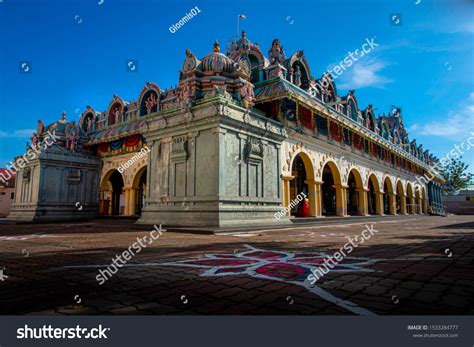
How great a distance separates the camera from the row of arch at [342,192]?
18.8 meters

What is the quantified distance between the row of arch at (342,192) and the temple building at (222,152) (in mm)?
107

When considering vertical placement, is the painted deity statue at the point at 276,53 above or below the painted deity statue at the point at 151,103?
above

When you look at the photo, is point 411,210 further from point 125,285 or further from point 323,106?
point 125,285

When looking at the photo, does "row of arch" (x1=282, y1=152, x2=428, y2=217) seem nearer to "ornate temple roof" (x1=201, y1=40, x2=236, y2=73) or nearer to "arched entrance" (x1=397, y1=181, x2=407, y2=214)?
"arched entrance" (x1=397, y1=181, x2=407, y2=214)

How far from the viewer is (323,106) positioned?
20156 millimetres

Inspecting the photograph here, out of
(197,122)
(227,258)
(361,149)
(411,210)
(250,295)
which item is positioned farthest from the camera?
(411,210)

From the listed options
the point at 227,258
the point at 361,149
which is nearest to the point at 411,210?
the point at 361,149

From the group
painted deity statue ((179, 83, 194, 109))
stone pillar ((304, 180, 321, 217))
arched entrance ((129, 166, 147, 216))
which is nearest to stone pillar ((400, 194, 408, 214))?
stone pillar ((304, 180, 321, 217))

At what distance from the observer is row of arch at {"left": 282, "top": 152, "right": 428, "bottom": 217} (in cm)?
1877

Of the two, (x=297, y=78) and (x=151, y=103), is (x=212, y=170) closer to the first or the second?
(x=297, y=78)

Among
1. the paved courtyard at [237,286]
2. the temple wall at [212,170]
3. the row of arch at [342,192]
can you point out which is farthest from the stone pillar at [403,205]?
the paved courtyard at [237,286]

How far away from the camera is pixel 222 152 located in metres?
11.1

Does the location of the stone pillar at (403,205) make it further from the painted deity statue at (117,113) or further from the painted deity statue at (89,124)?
the painted deity statue at (89,124)
